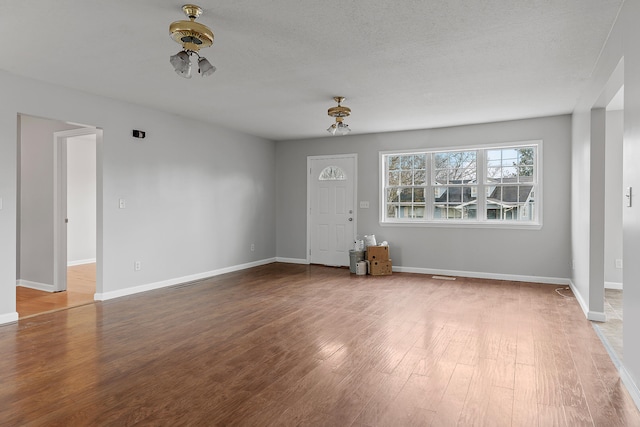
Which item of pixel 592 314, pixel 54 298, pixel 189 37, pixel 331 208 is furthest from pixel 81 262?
pixel 592 314

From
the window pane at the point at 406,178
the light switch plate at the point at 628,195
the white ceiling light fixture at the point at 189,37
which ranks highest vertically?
the white ceiling light fixture at the point at 189,37

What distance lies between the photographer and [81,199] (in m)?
8.27

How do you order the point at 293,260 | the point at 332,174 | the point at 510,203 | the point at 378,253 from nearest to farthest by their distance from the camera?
the point at 510,203, the point at 378,253, the point at 332,174, the point at 293,260

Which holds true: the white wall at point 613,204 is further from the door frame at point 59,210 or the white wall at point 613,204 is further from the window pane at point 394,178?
the door frame at point 59,210

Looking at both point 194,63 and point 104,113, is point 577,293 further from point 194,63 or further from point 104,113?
point 104,113

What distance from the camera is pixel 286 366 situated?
2904mm

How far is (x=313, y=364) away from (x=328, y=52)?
8.47 ft

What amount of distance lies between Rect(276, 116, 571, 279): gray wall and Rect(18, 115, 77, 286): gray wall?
3981mm

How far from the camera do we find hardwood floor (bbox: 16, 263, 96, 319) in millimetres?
4535

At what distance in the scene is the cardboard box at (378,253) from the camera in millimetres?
6738

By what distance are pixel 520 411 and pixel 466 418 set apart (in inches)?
13.6

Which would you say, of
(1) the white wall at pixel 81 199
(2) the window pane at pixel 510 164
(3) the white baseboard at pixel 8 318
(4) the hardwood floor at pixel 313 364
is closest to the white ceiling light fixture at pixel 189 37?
(4) the hardwood floor at pixel 313 364

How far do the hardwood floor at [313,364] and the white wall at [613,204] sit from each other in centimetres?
147

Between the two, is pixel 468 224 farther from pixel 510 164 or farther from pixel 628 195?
pixel 628 195
